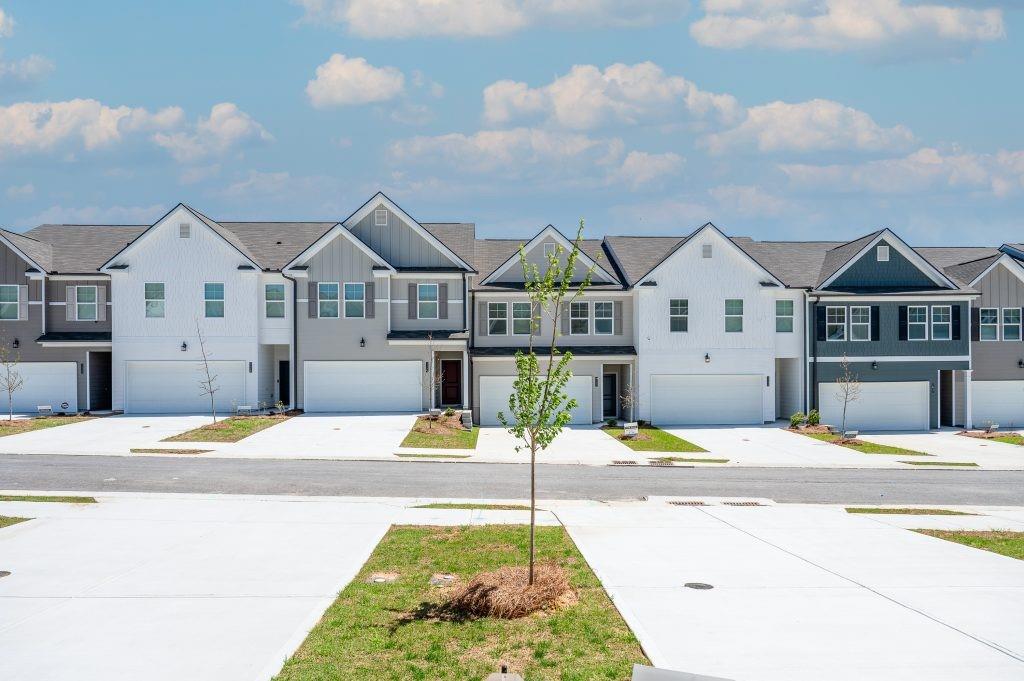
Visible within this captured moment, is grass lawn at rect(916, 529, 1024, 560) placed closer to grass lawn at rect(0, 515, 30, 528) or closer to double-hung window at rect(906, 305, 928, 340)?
grass lawn at rect(0, 515, 30, 528)

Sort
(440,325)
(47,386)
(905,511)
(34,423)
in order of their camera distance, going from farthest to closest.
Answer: (440,325)
(47,386)
(34,423)
(905,511)

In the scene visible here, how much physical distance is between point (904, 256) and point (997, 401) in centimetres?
853

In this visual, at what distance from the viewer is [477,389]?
31578 mm

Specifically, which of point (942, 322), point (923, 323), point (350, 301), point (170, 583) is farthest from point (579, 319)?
point (170, 583)

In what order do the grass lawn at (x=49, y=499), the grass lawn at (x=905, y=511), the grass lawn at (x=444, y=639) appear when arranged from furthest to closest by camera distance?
the grass lawn at (x=905, y=511)
the grass lawn at (x=49, y=499)
the grass lawn at (x=444, y=639)

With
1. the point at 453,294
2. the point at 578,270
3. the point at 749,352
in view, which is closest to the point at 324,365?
the point at 453,294

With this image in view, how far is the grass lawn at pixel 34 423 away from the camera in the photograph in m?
26.8

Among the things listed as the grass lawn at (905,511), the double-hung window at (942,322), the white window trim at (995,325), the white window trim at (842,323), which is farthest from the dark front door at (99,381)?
the white window trim at (995,325)

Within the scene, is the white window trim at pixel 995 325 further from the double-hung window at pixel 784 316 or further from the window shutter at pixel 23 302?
the window shutter at pixel 23 302

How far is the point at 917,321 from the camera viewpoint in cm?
3331

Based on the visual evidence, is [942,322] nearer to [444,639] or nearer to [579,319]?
Answer: [579,319]

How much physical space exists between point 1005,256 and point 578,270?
20566 mm

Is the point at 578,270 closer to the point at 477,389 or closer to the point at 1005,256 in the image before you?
the point at 477,389

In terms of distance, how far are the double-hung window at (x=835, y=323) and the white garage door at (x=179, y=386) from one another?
1064 inches
